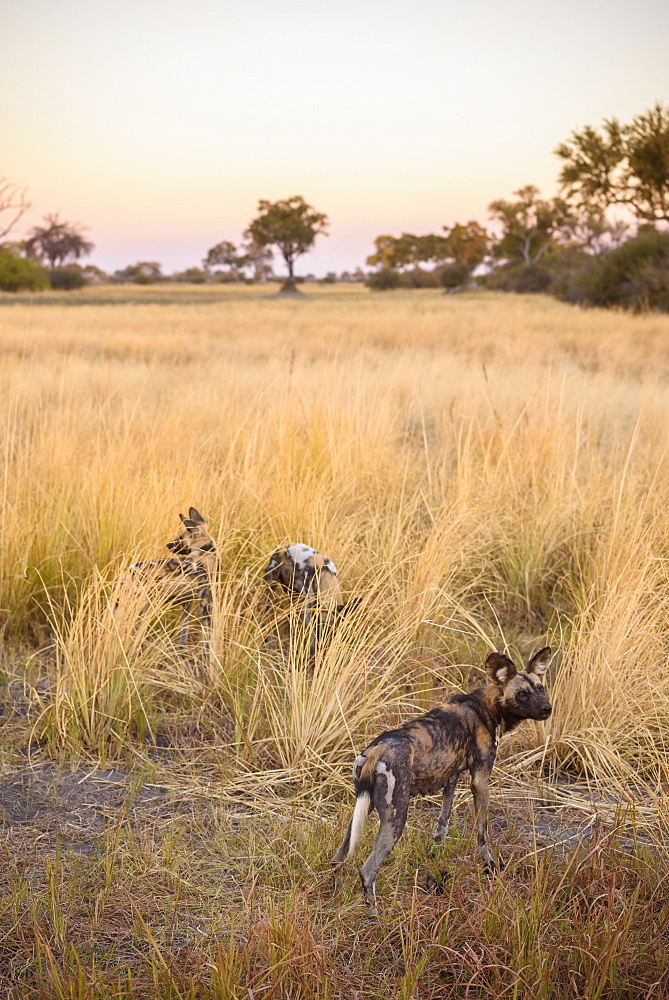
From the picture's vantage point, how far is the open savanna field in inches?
73.4

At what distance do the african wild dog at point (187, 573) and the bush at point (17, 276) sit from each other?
50487 mm

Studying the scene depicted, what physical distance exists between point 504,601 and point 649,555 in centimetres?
81

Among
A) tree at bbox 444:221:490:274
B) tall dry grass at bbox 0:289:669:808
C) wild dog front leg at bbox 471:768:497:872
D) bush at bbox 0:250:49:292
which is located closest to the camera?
wild dog front leg at bbox 471:768:497:872

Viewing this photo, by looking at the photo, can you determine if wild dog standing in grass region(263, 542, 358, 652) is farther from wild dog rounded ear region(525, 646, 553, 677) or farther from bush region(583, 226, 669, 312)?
bush region(583, 226, 669, 312)

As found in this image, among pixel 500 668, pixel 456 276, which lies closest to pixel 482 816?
pixel 500 668

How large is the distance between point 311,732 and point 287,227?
2470 inches

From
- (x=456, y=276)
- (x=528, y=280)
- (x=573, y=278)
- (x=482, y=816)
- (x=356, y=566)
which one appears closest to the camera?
(x=482, y=816)

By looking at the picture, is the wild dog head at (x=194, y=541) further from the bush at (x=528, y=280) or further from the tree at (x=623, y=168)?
the bush at (x=528, y=280)

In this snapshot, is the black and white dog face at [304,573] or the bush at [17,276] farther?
the bush at [17,276]

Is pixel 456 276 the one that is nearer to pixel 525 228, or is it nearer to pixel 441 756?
pixel 525 228

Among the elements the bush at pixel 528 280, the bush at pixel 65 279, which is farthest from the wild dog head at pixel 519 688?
the bush at pixel 65 279

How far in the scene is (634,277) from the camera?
23.3 m

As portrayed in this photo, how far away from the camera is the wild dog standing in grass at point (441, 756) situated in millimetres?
1867

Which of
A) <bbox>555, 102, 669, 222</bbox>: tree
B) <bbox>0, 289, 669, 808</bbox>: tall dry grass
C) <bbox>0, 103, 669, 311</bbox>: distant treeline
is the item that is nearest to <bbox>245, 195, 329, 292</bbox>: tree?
<bbox>0, 103, 669, 311</bbox>: distant treeline
